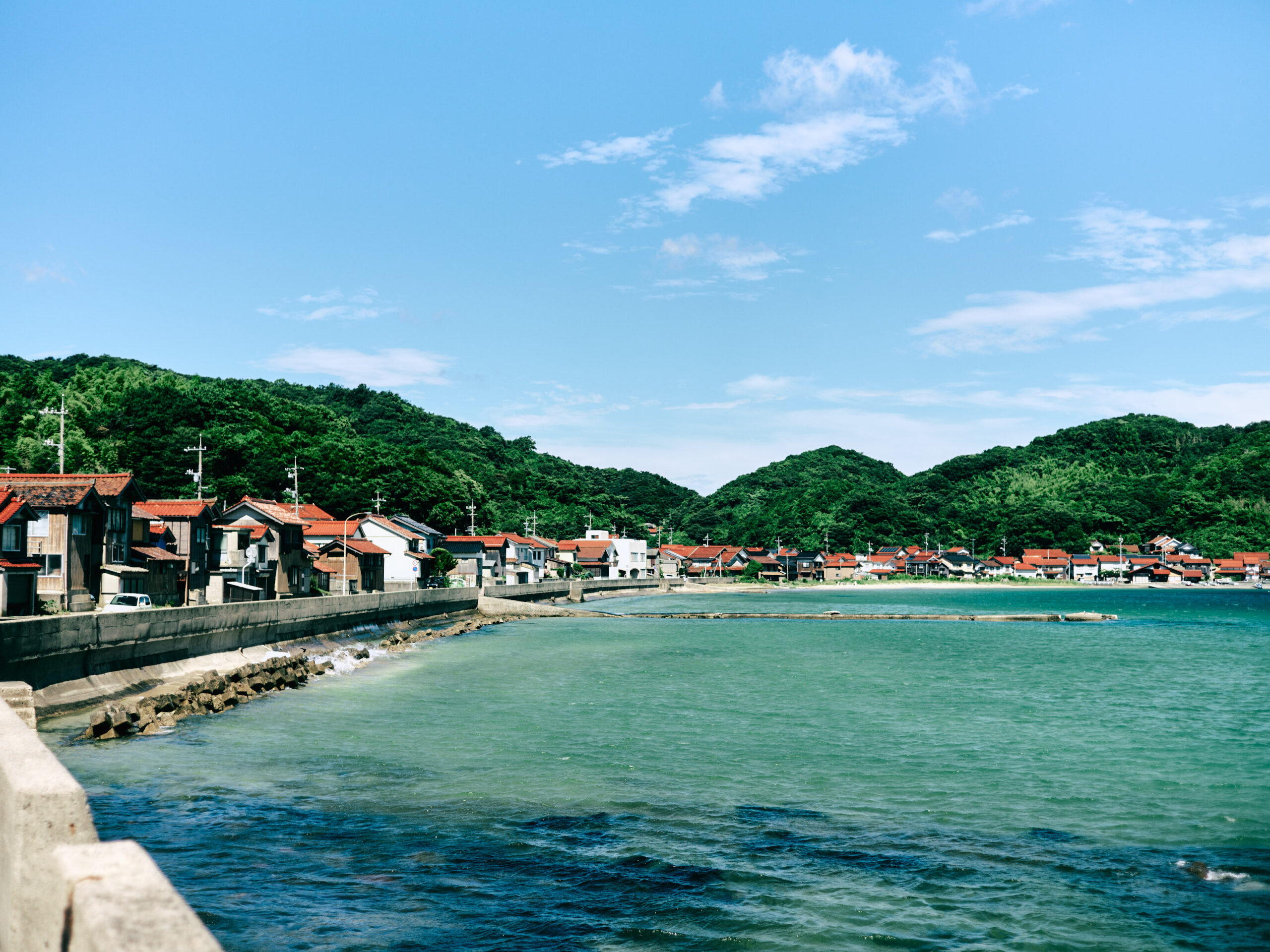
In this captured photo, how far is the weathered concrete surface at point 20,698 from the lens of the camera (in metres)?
11.5

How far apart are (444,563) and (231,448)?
29.1 metres

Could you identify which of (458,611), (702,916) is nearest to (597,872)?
(702,916)

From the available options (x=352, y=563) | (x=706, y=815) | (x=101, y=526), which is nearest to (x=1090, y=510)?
(x=352, y=563)

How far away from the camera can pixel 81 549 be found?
136 feet

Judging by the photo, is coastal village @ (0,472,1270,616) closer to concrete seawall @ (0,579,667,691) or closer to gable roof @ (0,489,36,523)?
gable roof @ (0,489,36,523)

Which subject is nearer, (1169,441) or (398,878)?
(398,878)

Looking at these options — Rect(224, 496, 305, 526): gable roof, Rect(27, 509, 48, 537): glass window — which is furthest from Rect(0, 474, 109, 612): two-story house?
Rect(224, 496, 305, 526): gable roof

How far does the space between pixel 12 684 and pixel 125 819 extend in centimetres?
358

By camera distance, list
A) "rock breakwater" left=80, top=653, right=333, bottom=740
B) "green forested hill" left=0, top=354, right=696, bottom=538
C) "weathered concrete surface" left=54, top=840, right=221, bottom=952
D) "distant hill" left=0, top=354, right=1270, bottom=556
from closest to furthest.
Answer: "weathered concrete surface" left=54, top=840, right=221, bottom=952
"rock breakwater" left=80, top=653, right=333, bottom=740
"green forested hill" left=0, top=354, right=696, bottom=538
"distant hill" left=0, top=354, right=1270, bottom=556

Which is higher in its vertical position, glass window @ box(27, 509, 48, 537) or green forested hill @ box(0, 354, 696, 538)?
green forested hill @ box(0, 354, 696, 538)

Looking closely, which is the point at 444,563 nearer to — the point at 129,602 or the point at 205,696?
the point at 129,602

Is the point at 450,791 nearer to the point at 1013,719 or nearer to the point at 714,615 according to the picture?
the point at 1013,719

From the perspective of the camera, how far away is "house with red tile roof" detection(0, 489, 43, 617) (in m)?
35.0

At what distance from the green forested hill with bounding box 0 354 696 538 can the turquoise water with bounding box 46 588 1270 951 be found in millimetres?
71522
